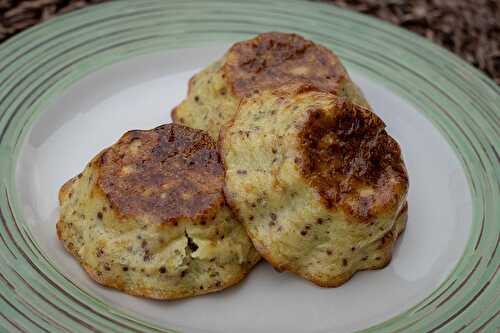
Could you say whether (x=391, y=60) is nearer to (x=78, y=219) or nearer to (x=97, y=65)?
(x=97, y=65)

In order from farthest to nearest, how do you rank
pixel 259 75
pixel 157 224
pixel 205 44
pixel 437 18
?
pixel 437 18
pixel 205 44
pixel 259 75
pixel 157 224

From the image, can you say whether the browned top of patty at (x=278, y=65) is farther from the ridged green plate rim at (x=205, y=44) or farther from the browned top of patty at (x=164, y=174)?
the ridged green plate rim at (x=205, y=44)

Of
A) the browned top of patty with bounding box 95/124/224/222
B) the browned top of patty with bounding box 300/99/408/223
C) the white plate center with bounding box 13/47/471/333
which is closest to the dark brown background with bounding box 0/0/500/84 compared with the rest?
the white plate center with bounding box 13/47/471/333

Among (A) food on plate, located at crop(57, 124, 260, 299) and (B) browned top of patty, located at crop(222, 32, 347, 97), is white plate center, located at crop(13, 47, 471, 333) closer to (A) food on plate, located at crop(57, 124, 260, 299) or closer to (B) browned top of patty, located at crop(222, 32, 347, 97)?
(A) food on plate, located at crop(57, 124, 260, 299)

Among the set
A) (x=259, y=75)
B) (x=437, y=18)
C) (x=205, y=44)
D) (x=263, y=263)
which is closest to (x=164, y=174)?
(x=263, y=263)

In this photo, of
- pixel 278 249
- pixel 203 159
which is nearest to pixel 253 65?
pixel 203 159

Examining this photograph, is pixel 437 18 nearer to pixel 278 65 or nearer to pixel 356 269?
pixel 278 65

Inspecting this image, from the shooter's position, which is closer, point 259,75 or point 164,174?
point 164,174
